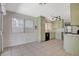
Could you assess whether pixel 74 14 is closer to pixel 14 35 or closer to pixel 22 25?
pixel 22 25

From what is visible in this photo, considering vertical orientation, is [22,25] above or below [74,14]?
below

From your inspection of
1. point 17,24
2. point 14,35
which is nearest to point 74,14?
point 17,24

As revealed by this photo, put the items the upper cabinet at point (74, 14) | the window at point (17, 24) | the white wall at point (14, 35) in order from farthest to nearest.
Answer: the window at point (17, 24) → the white wall at point (14, 35) → the upper cabinet at point (74, 14)

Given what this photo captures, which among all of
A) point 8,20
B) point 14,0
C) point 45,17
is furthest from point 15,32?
point 14,0

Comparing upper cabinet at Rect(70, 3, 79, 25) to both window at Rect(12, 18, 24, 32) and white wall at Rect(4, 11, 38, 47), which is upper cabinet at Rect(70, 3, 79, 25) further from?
window at Rect(12, 18, 24, 32)

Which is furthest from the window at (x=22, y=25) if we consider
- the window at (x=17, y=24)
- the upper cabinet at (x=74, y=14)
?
the upper cabinet at (x=74, y=14)

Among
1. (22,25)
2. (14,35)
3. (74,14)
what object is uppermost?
(74,14)

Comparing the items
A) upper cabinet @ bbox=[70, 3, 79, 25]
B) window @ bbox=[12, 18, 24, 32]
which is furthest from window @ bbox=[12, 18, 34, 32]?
upper cabinet @ bbox=[70, 3, 79, 25]

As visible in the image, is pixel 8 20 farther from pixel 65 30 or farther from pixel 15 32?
pixel 65 30

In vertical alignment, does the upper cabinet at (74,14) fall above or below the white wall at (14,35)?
above

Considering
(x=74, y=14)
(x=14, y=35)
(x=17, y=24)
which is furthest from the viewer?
(x=14, y=35)

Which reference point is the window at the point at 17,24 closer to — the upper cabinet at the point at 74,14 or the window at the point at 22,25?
the window at the point at 22,25

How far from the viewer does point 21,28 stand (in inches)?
179

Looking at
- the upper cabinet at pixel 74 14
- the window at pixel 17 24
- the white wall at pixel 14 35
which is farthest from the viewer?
the window at pixel 17 24
